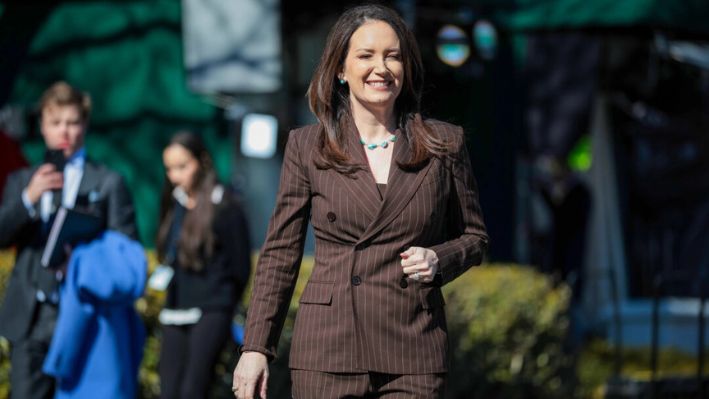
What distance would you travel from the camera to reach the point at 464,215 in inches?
195

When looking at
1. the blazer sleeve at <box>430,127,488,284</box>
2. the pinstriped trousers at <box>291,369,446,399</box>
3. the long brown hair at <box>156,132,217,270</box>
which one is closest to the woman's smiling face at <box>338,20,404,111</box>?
the blazer sleeve at <box>430,127,488,284</box>

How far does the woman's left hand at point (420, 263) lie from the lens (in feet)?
15.1

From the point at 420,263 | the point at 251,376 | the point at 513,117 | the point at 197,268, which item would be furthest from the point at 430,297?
the point at 513,117

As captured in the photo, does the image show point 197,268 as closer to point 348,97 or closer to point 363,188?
point 348,97

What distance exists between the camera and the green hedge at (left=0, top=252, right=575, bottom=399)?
10.9m

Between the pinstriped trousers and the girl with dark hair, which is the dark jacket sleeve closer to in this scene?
the girl with dark hair

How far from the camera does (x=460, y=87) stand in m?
15.5

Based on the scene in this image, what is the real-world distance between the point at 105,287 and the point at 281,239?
235cm

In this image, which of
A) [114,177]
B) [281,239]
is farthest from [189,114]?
[281,239]

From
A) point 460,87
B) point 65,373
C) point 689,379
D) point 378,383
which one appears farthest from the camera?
point 460,87

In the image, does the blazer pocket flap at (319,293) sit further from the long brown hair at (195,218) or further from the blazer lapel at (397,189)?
the long brown hair at (195,218)

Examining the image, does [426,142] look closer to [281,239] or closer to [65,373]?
[281,239]

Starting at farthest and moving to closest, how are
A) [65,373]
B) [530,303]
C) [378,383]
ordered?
[530,303]
[65,373]
[378,383]

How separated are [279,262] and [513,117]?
11.1 m
